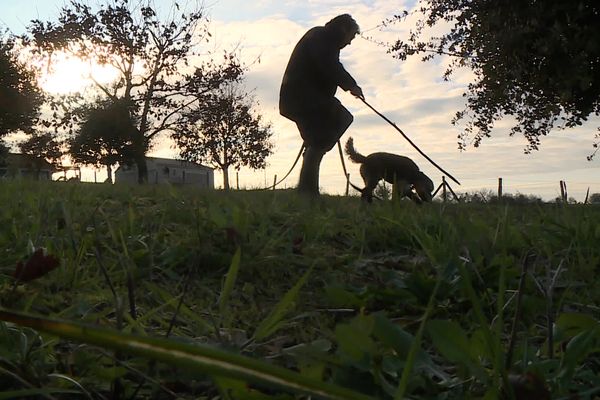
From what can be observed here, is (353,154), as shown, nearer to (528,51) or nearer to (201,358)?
(528,51)

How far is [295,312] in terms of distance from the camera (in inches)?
67.8

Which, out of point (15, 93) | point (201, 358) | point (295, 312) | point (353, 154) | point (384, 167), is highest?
point (15, 93)

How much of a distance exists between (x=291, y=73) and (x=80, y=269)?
680 centimetres

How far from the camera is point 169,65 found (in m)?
29.8

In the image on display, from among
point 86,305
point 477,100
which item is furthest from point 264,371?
point 477,100

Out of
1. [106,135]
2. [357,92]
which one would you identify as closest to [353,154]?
[357,92]

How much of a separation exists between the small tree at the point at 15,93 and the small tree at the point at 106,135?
418 cm

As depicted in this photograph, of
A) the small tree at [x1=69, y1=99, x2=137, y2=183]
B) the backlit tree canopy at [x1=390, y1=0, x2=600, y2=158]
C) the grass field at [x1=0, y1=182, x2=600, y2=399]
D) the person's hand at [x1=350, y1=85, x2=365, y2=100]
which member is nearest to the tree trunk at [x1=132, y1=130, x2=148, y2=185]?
the small tree at [x1=69, y1=99, x2=137, y2=183]

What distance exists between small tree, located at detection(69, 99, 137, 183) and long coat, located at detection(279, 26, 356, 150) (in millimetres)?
24937

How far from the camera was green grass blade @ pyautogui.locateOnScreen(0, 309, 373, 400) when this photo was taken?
34cm

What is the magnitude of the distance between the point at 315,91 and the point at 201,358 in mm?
8303

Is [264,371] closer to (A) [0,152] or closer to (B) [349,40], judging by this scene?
(B) [349,40]

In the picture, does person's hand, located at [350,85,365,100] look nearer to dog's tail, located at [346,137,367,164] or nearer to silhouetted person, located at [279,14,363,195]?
silhouetted person, located at [279,14,363,195]

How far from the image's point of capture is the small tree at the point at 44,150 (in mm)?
36812
